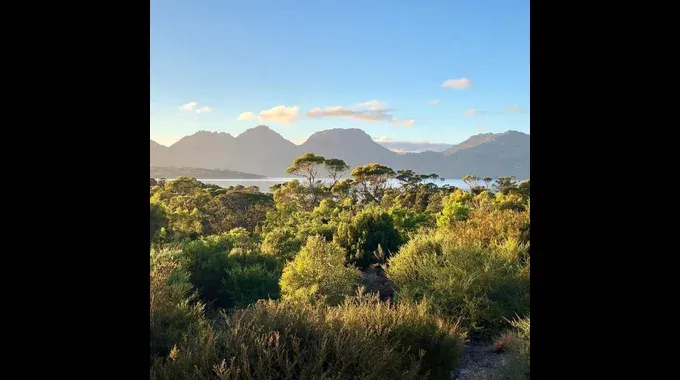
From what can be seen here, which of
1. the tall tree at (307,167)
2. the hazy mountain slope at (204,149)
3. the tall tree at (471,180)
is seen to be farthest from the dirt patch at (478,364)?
the hazy mountain slope at (204,149)

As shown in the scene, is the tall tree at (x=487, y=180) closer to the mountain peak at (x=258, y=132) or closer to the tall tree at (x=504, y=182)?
the tall tree at (x=504, y=182)

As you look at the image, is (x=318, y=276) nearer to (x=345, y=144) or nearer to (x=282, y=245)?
(x=282, y=245)

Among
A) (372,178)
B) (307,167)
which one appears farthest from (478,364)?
(372,178)

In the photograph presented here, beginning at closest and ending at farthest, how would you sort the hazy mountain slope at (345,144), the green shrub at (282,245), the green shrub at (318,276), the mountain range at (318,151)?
1. the green shrub at (318,276)
2. the green shrub at (282,245)
3. the mountain range at (318,151)
4. the hazy mountain slope at (345,144)

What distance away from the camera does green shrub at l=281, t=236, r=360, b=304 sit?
4.71 metres

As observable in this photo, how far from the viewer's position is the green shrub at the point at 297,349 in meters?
Result: 2.32

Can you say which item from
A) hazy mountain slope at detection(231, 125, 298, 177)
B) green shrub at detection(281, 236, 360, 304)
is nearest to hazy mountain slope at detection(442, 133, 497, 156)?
hazy mountain slope at detection(231, 125, 298, 177)

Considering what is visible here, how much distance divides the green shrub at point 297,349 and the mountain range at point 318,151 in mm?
20185

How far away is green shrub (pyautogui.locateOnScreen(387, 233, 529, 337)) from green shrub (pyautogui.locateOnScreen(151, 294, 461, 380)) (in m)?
1.43

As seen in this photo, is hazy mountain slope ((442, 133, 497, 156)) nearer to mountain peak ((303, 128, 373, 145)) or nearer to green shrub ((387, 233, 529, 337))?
mountain peak ((303, 128, 373, 145))

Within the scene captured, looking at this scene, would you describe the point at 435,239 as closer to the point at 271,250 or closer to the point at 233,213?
the point at 271,250

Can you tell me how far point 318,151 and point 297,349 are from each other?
23294 mm

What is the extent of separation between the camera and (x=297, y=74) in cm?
2295
